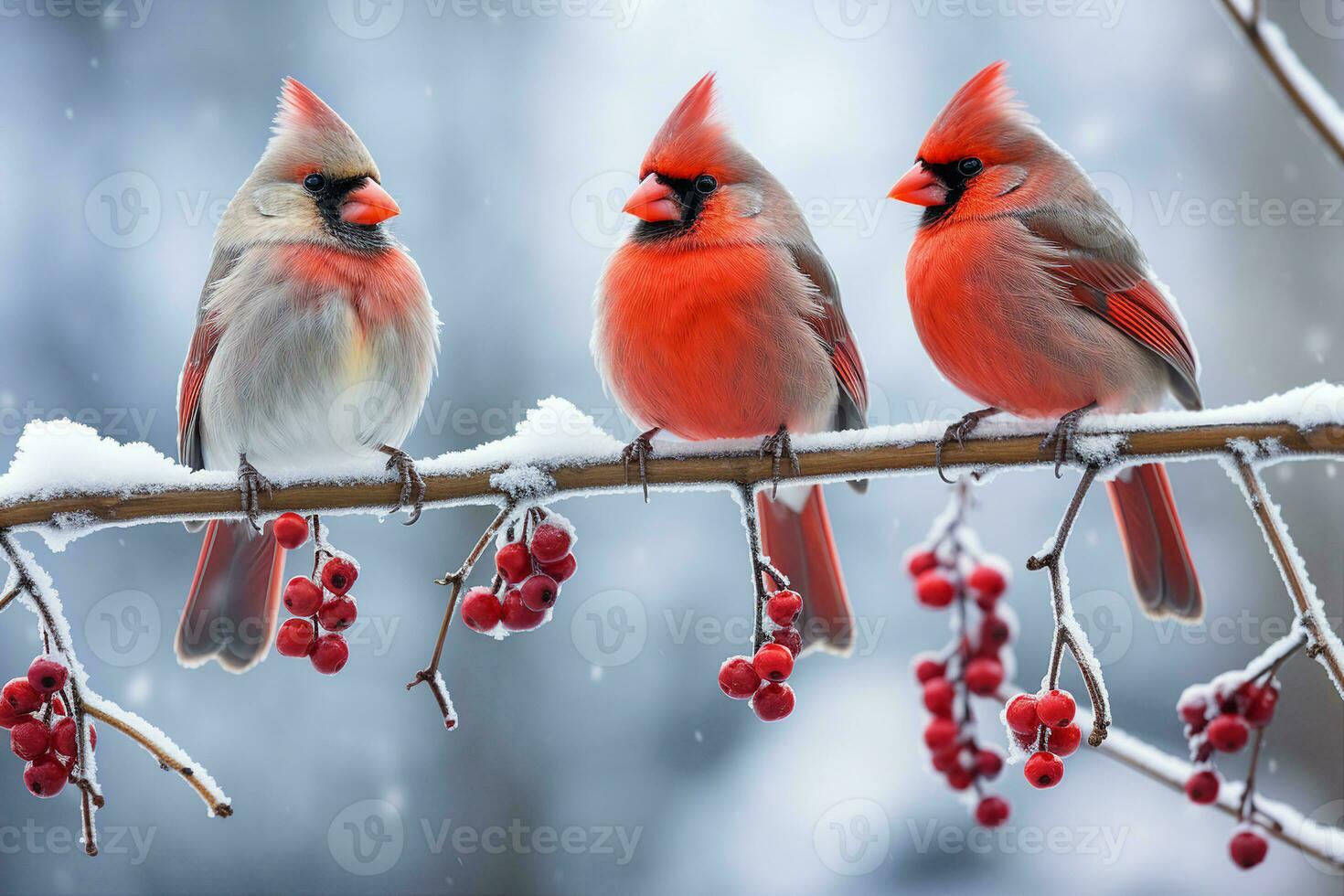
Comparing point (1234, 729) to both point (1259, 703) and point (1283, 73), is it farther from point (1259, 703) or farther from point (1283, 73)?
point (1283, 73)

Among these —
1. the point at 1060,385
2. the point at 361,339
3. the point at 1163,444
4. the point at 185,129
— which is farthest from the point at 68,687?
the point at 185,129

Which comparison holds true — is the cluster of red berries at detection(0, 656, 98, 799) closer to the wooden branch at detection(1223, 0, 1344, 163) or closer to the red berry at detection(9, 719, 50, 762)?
the red berry at detection(9, 719, 50, 762)

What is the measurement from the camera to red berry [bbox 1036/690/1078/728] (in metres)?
1.02

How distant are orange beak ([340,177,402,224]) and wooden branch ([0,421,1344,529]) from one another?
0.42m

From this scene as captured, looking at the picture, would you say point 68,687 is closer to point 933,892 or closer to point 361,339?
point 361,339

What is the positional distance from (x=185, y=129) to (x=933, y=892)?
3182 millimetres

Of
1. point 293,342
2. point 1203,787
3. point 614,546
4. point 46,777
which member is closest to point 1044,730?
point 1203,787

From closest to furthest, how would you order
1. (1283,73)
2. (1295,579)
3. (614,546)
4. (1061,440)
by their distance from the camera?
(1283,73), (1295,579), (1061,440), (614,546)

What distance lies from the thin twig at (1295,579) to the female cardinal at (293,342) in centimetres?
107

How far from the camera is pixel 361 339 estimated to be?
1643 millimetres

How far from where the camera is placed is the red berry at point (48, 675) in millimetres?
1059

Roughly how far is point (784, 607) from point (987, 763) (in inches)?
9.7

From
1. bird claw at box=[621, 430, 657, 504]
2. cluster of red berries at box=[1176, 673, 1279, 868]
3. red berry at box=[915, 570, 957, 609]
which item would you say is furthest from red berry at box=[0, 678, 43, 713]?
cluster of red berries at box=[1176, 673, 1279, 868]

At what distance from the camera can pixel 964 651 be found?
1.07 m
